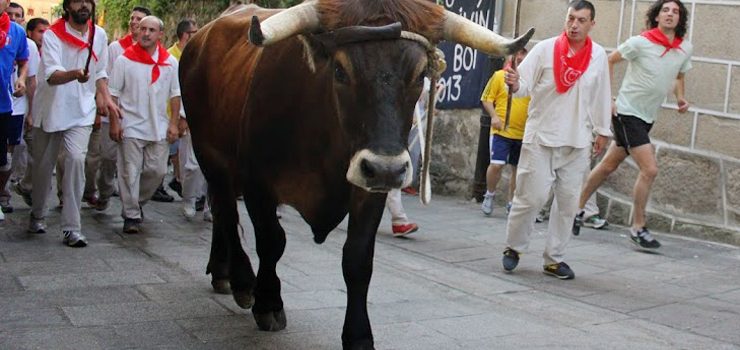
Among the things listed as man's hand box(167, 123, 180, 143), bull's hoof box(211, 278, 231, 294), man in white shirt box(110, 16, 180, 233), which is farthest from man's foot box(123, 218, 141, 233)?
bull's hoof box(211, 278, 231, 294)

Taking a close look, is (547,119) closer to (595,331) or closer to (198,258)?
(595,331)

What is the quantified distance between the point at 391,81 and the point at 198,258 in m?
3.66

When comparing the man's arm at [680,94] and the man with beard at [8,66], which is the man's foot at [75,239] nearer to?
the man with beard at [8,66]

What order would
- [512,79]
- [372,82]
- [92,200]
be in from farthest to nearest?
[92,200] < [512,79] < [372,82]

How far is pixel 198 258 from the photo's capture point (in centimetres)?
757

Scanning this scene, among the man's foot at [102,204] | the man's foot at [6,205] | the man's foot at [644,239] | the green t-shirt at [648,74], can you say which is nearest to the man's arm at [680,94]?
the green t-shirt at [648,74]

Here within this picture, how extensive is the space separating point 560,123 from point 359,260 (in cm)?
303

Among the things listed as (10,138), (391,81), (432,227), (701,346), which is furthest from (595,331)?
(10,138)

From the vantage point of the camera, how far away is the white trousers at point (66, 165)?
7844 mm

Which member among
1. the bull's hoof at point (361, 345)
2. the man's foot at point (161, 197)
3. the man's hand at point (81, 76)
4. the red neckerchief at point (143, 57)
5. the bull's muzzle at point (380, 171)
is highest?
the red neckerchief at point (143, 57)

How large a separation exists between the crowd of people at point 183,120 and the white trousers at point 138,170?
0.01m

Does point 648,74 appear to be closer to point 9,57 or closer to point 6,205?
point 9,57

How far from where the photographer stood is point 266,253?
211 inches

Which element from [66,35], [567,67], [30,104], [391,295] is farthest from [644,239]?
[30,104]
